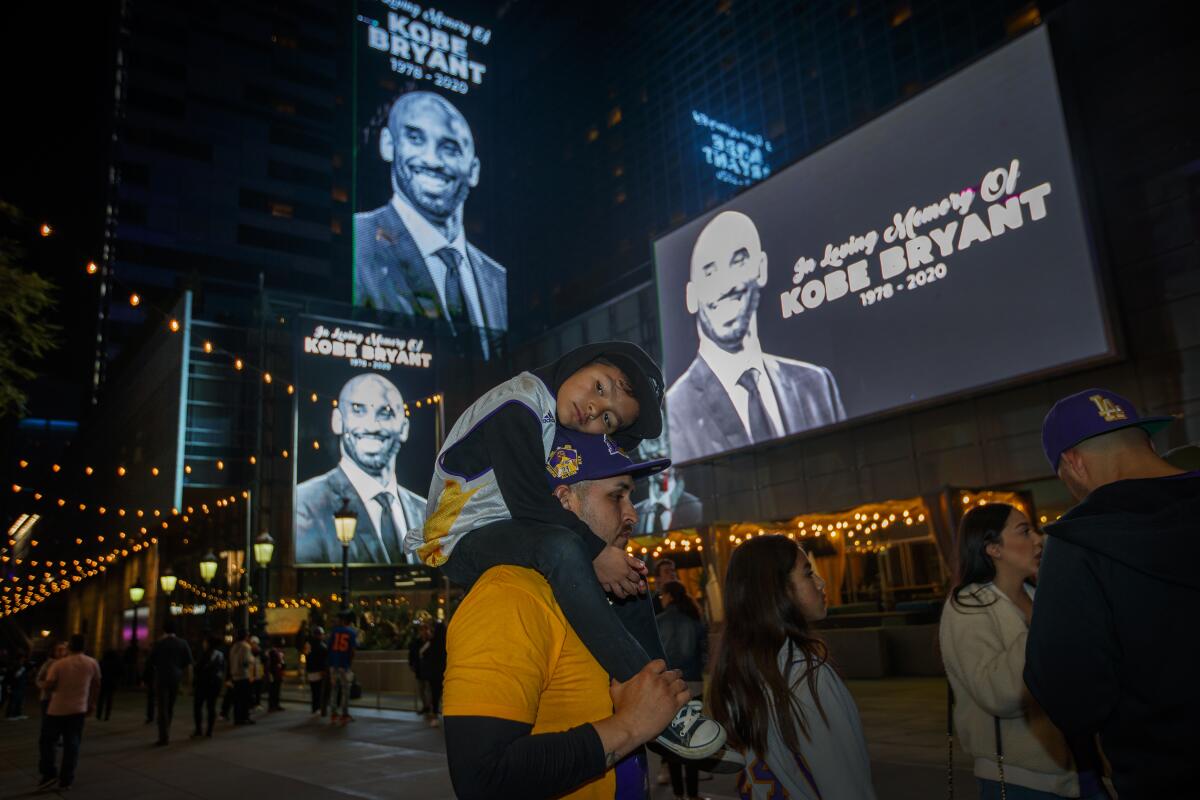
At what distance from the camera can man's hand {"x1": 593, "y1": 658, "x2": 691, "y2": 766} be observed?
1771 mm

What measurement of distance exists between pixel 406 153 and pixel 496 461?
49583 mm

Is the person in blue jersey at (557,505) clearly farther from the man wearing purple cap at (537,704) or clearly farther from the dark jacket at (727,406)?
Answer: the dark jacket at (727,406)

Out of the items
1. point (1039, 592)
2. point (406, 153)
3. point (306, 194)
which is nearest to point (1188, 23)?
point (1039, 592)

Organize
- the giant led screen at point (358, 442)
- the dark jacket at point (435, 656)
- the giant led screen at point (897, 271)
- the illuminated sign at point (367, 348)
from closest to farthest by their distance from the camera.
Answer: the dark jacket at point (435, 656) < the giant led screen at point (897, 271) < the giant led screen at point (358, 442) < the illuminated sign at point (367, 348)

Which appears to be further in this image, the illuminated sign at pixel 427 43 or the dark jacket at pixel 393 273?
the illuminated sign at pixel 427 43

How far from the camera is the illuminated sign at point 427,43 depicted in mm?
53438

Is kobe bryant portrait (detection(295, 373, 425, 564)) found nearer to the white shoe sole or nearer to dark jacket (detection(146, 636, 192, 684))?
dark jacket (detection(146, 636, 192, 684))

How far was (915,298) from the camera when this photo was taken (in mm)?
18438

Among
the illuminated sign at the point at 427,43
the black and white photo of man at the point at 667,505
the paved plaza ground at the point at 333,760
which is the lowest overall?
the paved plaza ground at the point at 333,760

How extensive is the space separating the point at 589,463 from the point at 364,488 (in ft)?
117

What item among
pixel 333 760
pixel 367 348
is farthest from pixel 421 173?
pixel 333 760

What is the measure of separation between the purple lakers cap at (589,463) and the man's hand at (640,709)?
0.59m

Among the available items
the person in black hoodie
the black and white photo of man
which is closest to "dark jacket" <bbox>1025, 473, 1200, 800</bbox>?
the person in black hoodie

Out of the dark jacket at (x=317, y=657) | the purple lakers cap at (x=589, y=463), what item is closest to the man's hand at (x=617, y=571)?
the purple lakers cap at (x=589, y=463)
